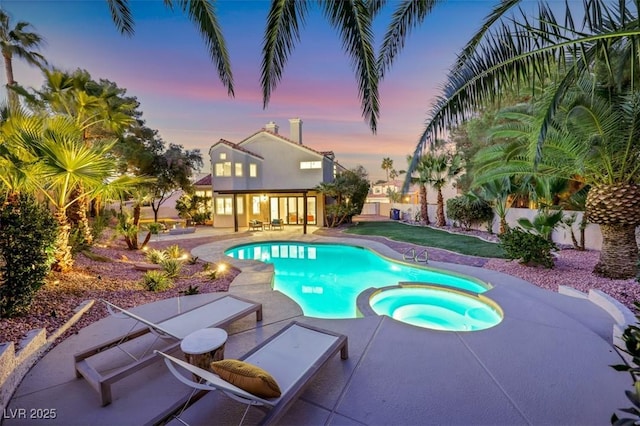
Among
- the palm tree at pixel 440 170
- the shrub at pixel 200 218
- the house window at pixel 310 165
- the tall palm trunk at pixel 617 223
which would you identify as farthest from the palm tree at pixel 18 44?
the tall palm trunk at pixel 617 223

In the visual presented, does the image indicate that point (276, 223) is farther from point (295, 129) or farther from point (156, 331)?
point (156, 331)

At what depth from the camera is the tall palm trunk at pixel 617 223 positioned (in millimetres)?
6469

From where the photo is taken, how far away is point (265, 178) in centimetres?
2241

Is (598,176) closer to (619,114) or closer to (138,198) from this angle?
(619,114)

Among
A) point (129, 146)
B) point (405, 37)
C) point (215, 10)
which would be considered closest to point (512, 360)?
point (405, 37)

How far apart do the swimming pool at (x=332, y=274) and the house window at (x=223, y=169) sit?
8.13 metres

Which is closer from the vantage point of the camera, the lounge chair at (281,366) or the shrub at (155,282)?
the lounge chair at (281,366)

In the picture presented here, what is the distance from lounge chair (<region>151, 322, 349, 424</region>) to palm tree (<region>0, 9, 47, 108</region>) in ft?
79.1

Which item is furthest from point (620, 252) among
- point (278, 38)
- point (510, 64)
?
point (278, 38)

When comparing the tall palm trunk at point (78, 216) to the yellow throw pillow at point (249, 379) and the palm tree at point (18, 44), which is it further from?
the palm tree at point (18, 44)

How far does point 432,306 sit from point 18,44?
93.3 feet

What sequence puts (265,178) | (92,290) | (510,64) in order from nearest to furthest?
(510,64)
(92,290)
(265,178)

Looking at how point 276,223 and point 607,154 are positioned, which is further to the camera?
point 276,223

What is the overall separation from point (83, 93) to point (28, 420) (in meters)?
8.82
